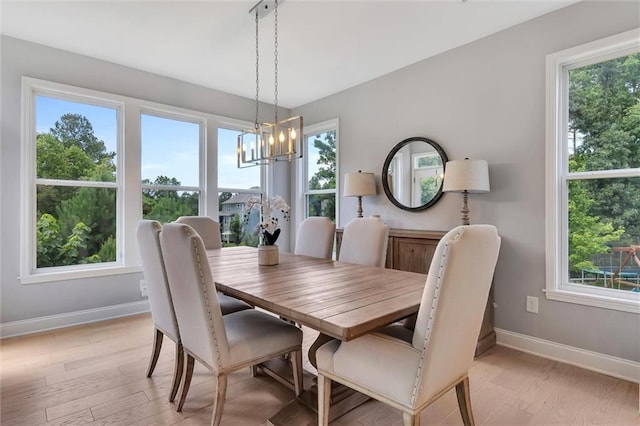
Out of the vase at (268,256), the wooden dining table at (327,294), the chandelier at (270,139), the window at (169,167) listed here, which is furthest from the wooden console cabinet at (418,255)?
the window at (169,167)

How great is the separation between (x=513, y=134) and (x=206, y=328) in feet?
9.08

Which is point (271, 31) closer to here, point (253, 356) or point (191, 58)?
point (191, 58)

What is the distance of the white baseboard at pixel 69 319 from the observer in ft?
9.48

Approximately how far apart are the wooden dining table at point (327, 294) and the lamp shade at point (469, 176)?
109 cm

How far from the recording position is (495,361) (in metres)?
2.46

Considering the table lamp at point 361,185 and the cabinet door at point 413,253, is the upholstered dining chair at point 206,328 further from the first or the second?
the table lamp at point 361,185

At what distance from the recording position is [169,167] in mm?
3896

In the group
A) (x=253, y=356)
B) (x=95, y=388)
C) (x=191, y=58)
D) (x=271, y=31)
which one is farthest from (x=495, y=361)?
(x=191, y=58)

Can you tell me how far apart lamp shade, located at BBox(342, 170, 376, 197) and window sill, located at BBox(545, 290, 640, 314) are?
1.87 m

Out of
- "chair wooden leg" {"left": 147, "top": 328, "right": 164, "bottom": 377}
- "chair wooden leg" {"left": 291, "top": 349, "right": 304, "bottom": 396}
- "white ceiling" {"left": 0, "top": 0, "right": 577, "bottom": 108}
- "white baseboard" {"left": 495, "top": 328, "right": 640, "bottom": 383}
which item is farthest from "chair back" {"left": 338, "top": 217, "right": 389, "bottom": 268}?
"white ceiling" {"left": 0, "top": 0, "right": 577, "bottom": 108}

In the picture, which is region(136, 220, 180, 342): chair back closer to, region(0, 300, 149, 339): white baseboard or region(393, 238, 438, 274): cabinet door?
region(0, 300, 149, 339): white baseboard

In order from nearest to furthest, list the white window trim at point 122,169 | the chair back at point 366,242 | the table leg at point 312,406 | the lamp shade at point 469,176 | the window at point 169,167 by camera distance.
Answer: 1. the table leg at point 312,406
2. the chair back at point 366,242
3. the lamp shade at point 469,176
4. the white window trim at point 122,169
5. the window at point 169,167

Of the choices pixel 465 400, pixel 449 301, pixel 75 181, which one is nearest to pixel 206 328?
pixel 449 301

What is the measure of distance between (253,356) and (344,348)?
0.51m
